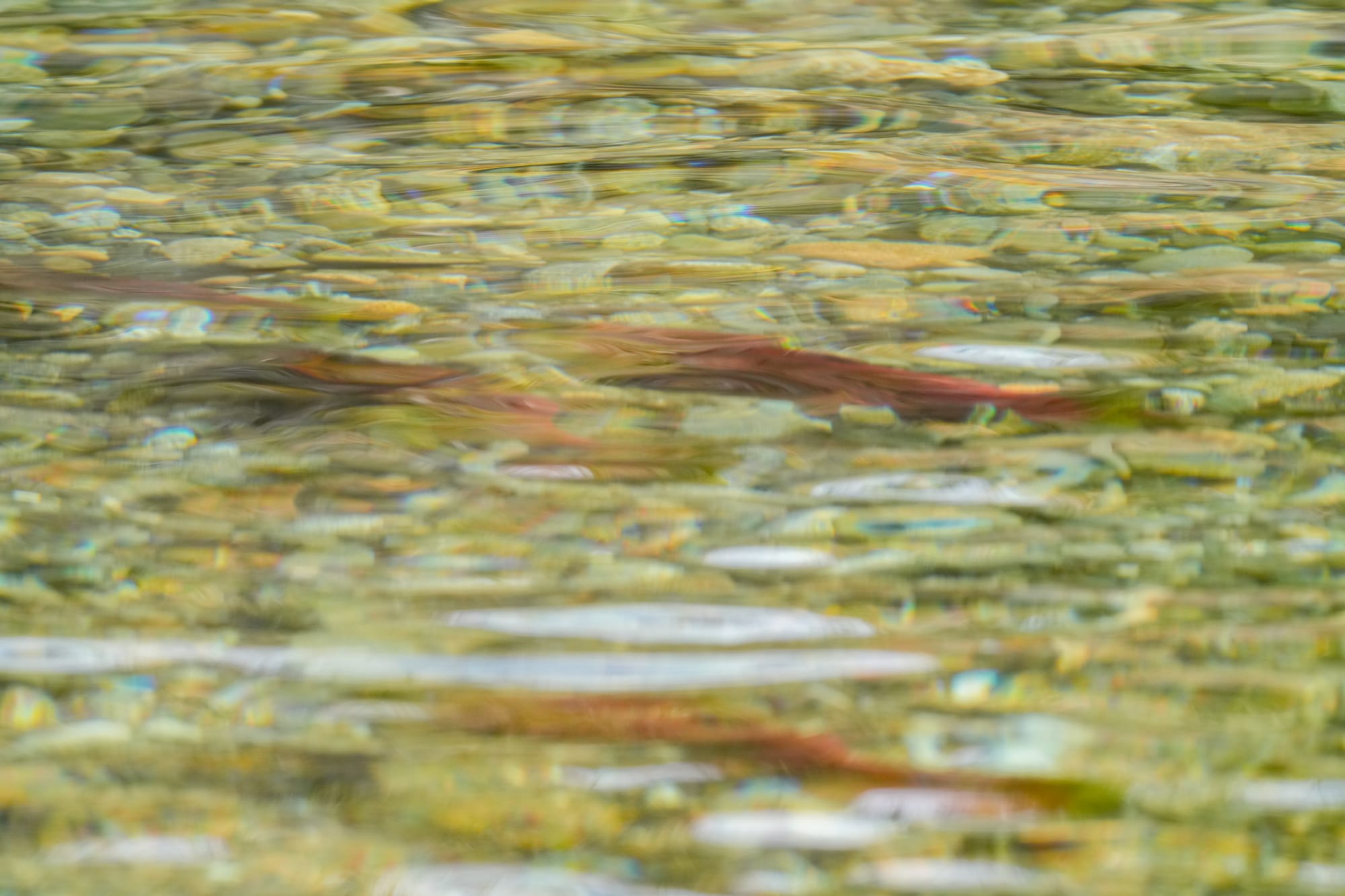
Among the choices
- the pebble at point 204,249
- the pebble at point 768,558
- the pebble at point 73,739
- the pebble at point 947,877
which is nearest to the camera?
the pebble at point 947,877

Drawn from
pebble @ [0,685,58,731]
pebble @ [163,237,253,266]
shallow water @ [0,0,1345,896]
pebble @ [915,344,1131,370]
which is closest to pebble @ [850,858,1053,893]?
shallow water @ [0,0,1345,896]

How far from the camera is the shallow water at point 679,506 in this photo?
0.74 meters

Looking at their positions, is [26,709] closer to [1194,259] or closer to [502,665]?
[502,665]

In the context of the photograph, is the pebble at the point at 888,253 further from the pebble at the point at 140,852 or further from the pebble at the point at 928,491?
the pebble at the point at 140,852

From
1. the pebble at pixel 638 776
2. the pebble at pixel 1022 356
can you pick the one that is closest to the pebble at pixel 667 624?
the pebble at pixel 638 776

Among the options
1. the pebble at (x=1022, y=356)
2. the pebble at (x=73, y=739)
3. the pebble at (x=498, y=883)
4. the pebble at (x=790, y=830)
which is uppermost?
the pebble at (x=1022, y=356)

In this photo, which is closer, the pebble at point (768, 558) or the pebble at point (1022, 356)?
the pebble at point (768, 558)

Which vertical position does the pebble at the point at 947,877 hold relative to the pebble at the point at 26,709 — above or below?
above

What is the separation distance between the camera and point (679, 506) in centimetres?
107

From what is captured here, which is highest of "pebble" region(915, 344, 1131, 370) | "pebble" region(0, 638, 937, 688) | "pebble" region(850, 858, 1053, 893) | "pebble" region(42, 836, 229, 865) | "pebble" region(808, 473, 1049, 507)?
"pebble" region(915, 344, 1131, 370)

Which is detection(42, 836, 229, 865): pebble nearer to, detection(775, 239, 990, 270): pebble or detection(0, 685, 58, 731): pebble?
detection(0, 685, 58, 731): pebble

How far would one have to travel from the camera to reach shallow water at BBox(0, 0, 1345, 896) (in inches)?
29.0

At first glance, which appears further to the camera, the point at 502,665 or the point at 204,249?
the point at 204,249

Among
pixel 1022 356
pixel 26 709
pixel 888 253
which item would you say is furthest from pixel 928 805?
pixel 888 253
